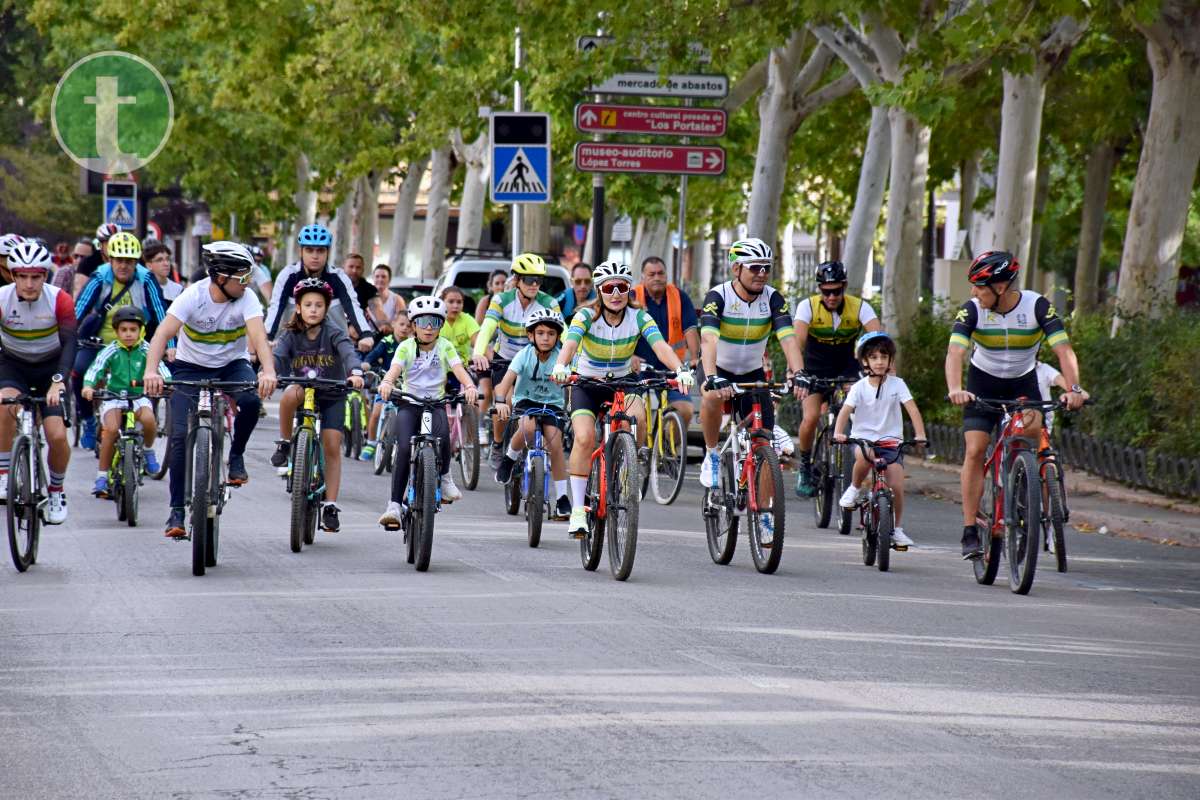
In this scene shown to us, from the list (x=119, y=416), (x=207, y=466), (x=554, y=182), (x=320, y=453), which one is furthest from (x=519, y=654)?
(x=554, y=182)

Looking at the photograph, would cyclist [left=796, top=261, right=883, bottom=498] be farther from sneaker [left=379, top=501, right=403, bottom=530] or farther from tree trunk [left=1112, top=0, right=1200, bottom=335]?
tree trunk [left=1112, top=0, right=1200, bottom=335]

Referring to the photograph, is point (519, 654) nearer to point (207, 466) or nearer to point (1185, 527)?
point (207, 466)

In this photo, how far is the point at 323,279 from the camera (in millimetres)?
14383

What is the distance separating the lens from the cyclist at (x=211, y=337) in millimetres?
12648

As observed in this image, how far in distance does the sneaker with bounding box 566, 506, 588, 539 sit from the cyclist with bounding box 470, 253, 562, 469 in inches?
159

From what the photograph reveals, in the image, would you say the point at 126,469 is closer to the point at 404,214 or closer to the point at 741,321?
the point at 741,321

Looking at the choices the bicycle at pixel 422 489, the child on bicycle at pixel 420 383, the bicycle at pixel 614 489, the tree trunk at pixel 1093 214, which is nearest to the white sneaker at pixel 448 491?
the child on bicycle at pixel 420 383

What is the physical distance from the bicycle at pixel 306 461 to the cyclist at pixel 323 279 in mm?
760

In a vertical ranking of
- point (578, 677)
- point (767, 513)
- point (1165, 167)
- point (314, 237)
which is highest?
point (1165, 167)

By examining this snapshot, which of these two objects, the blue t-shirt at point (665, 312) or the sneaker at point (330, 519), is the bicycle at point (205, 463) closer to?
the sneaker at point (330, 519)

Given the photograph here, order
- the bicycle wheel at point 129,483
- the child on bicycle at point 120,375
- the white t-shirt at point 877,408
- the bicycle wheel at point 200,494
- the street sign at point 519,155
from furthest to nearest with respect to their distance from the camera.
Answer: the street sign at point 519,155 < the child on bicycle at point 120,375 < the bicycle wheel at point 129,483 < the white t-shirt at point 877,408 < the bicycle wheel at point 200,494

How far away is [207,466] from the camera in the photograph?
12.2 meters

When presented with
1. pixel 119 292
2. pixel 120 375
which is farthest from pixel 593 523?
pixel 119 292

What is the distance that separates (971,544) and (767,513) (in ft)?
3.99
